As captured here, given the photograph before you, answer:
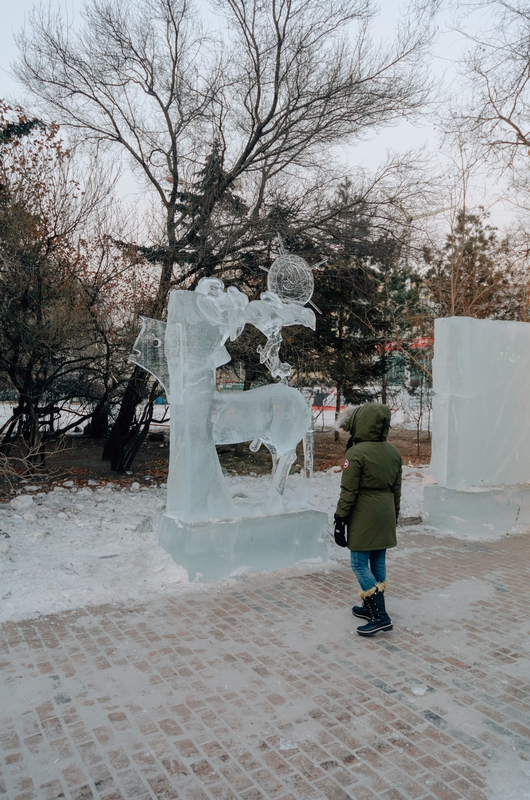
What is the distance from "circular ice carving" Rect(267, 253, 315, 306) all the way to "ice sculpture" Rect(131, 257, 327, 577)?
0.05 m

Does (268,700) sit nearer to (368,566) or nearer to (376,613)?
(376,613)

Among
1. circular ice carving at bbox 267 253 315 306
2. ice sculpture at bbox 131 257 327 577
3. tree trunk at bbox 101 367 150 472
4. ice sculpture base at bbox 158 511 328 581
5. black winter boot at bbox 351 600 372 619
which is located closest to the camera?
black winter boot at bbox 351 600 372 619

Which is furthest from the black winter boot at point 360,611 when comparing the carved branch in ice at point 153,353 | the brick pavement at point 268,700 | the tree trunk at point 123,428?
the tree trunk at point 123,428

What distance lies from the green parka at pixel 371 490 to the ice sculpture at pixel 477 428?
356cm

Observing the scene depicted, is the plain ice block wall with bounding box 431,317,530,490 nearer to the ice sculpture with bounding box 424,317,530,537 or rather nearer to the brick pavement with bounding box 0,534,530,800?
the ice sculpture with bounding box 424,317,530,537

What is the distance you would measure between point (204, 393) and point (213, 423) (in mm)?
305

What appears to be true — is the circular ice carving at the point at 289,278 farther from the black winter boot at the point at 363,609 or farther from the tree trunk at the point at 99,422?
the tree trunk at the point at 99,422

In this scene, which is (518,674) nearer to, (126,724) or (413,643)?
(413,643)

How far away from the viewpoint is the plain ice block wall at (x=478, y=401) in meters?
7.65

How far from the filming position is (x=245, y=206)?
11617 millimetres

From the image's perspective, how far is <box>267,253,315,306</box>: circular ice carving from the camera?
5883 millimetres

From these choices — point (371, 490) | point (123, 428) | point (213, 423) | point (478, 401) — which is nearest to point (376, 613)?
point (371, 490)

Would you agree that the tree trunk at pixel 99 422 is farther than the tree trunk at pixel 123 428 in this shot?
Yes

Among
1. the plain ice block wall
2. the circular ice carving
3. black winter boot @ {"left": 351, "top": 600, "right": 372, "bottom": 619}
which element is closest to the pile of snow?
the plain ice block wall
